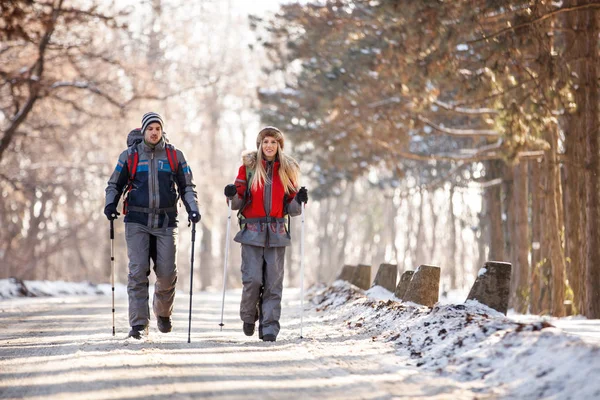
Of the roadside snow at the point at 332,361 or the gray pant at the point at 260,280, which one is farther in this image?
the gray pant at the point at 260,280

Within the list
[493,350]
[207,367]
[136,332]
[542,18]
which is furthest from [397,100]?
[207,367]

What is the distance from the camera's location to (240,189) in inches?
355

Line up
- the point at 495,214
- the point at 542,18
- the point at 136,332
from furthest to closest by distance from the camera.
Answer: the point at 495,214
the point at 542,18
the point at 136,332

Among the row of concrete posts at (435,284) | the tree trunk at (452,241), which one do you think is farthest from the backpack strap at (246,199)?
the tree trunk at (452,241)

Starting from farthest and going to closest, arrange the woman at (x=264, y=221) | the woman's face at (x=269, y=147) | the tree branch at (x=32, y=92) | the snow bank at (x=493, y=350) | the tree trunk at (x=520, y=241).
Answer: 1. the tree trunk at (x=520, y=241)
2. the tree branch at (x=32, y=92)
3. the woman's face at (x=269, y=147)
4. the woman at (x=264, y=221)
5. the snow bank at (x=493, y=350)

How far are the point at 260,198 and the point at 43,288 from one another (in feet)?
39.8

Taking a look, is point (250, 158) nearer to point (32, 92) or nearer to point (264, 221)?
point (264, 221)

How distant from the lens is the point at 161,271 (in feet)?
29.2

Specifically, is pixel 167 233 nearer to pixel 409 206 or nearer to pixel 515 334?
pixel 515 334

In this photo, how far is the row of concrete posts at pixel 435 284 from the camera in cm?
894

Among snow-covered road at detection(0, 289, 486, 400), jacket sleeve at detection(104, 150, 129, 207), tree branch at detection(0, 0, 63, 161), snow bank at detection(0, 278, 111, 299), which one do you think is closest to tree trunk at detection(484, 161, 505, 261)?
snow bank at detection(0, 278, 111, 299)

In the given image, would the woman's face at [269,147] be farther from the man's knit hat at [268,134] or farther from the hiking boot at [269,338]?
the hiking boot at [269,338]

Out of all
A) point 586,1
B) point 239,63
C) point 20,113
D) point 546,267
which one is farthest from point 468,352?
point 239,63

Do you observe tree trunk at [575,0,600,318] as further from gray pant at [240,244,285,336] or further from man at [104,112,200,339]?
man at [104,112,200,339]
